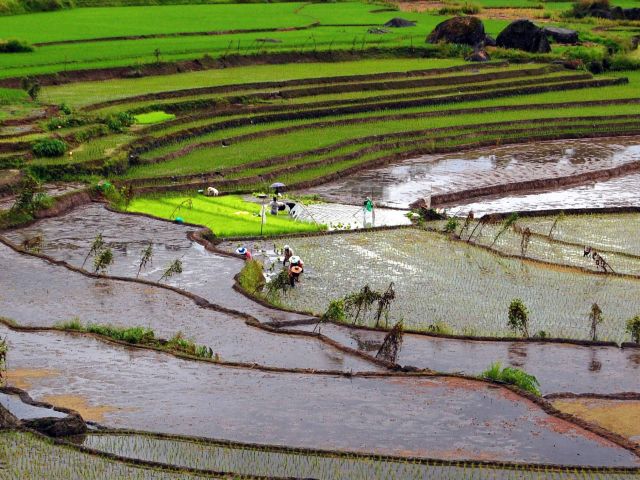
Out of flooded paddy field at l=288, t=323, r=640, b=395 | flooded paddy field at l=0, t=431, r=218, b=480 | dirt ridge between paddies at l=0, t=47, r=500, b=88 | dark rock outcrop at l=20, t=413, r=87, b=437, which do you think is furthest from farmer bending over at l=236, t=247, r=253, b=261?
dirt ridge between paddies at l=0, t=47, r=500, b=88

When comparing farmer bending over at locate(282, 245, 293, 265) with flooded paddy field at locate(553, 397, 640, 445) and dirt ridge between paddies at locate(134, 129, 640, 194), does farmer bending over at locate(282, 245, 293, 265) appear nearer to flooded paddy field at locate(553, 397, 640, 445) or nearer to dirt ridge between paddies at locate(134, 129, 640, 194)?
dirt ridge between paddies at locate(134, 129, 640, 194)

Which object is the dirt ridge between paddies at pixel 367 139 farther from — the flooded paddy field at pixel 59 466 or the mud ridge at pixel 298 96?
the flooded paddy field at pixel 59 466

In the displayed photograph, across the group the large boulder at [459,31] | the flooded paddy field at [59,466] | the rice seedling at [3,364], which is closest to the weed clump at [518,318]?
the flooded paddy field at [59,466]

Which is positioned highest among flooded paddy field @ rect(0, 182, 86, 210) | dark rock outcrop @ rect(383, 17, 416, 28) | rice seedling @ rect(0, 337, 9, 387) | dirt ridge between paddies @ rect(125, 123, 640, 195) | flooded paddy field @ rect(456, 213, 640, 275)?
dark rock outcrop @ rect(383, 17, 416, 28)

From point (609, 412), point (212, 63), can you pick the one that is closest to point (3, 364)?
point (609, 412)

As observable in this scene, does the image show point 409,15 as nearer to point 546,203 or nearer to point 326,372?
point 546,203

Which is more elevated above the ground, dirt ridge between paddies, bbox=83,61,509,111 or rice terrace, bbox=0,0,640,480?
dirt ridge between paddies, bbox=83,61,509,111

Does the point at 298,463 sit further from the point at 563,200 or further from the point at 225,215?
the point at 563,200

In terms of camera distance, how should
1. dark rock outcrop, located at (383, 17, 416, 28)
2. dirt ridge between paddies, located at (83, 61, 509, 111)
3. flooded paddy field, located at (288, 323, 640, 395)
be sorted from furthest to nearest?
dark rock outcrop, located at (383, 17, 416, 28)
dirt ridge between paddies, located at (83, 61, 509, 111)
flooded paddy field, located at (288, 323, 640, 395)
